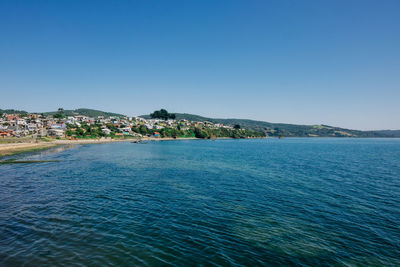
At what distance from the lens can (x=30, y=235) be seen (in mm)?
15047

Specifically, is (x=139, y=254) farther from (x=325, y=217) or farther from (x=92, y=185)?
(x=92, y=185)

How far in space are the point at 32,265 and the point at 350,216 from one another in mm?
26990

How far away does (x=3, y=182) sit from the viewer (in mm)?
30531

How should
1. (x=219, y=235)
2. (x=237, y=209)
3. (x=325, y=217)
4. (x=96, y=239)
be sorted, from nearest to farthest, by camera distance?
(x=96, y=239), (x=219, y=235), (x=325, y=217), (x=237, y=209)

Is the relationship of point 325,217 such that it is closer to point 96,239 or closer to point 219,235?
point 219,235

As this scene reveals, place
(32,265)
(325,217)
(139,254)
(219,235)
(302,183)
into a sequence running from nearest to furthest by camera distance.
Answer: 1. (32,265)
2. (139,254)
3. (219,235)
4. (325,217)
5. (302,183)

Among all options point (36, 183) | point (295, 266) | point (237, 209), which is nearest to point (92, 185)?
point (36, 183)

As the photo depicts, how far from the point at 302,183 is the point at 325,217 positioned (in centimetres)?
1479

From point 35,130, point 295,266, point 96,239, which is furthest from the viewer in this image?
point 35,130

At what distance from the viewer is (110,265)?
1181 cm

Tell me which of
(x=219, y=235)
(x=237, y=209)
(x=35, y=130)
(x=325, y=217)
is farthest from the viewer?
(x=35, y=130)

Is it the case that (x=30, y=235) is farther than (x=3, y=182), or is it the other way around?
(x=3, y=182)

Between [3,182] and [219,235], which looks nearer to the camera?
[219,235]

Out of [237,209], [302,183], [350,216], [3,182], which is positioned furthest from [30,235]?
[302,183]
